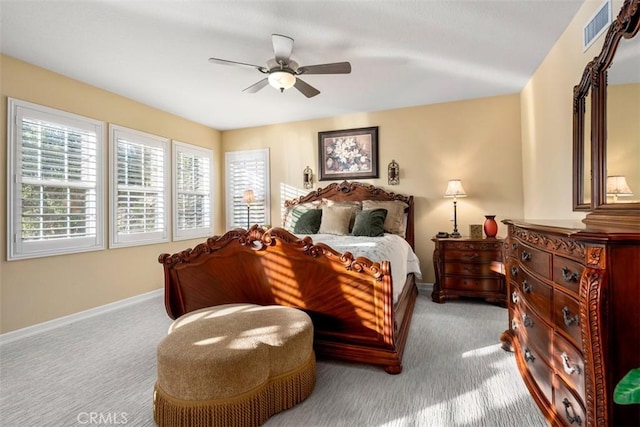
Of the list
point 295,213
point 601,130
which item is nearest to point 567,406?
point 601,130

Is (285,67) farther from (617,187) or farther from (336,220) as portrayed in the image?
(617,187)

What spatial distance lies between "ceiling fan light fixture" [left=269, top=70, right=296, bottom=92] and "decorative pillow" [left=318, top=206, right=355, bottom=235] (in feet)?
5.75

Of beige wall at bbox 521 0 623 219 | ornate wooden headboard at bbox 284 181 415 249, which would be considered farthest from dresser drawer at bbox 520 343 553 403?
ornate wooden headboard at bbox 284 181 415 249

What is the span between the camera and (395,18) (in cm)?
223

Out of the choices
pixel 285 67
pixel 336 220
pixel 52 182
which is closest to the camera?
pixel 285 67

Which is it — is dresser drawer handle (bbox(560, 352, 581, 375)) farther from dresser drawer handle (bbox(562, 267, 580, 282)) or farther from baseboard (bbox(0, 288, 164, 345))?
baseboard (bbox(0, 288, 164, 345))

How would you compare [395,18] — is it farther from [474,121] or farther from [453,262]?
[453,262]

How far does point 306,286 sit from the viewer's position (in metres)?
2.19

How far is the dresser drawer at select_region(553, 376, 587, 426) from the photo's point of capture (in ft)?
3.86

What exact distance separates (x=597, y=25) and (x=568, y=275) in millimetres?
1850

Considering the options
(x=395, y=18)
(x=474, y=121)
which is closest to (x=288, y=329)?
(x=395, y=18)

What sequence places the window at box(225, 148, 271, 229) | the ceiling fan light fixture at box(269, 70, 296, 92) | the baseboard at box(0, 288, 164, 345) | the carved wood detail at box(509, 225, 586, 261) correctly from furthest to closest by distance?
1. the window at box(225, 148, 271, 229)
2. the baseboard at box(0, 288, 164, 345)
3. the ceiling fan light fixture at box(269, 70, 296, 92)
4. the carved wood detail at box(509, 225, 586, 261)

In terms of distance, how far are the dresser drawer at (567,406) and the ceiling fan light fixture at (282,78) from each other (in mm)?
2685

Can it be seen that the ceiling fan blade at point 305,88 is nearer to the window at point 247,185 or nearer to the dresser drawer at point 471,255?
the window at point 247,185
